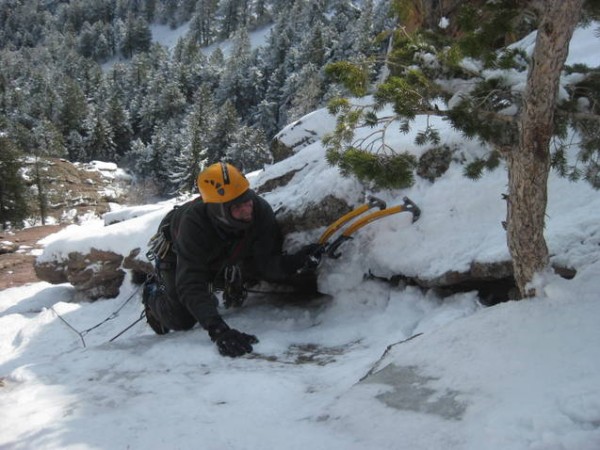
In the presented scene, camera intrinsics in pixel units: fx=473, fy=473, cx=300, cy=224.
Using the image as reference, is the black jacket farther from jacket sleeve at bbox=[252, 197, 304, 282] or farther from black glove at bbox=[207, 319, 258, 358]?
black glove at bbox=[207, 319, 258, 358]

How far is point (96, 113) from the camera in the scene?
7731 cm

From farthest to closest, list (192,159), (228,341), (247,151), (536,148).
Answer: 1. (247,151)
2. (192,159)
3. (228,341)
4. (536,148)

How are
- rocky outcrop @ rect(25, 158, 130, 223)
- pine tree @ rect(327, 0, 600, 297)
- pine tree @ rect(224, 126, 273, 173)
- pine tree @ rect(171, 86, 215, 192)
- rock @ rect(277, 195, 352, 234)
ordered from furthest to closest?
pine tree @ rect(224, 126, 273, 173)
pine tree @ rect(171, 86, 215, 192)
rocky outcrop @ rect(25, 158, 130, 223)
rock @ rect(277, 195, 352, 234)
pine tree @ rect(327, 0, 600, 297)

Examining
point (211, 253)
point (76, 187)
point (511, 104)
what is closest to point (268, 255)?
point (211, 253)

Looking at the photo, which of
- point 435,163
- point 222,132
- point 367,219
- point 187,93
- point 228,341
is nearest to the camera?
point 228,341

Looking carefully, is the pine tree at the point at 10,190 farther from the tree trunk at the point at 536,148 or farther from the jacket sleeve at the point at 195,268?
the tree trunk at the point at 536,148

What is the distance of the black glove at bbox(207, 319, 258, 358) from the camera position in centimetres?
507

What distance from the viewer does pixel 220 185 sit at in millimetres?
5594

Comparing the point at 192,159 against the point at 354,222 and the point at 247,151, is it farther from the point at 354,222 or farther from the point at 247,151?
the point at 354,222

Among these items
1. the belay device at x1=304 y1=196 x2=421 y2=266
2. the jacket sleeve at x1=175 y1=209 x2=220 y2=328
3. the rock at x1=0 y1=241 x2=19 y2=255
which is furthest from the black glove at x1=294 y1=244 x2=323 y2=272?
the rock at x1=0 y1=241 x2=19 y2=255

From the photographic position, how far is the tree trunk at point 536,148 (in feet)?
9.02

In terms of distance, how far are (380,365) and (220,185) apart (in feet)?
9.30

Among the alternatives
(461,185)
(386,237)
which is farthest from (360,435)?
(461,185)

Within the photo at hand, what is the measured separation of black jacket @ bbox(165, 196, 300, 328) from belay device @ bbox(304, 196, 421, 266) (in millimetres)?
460
